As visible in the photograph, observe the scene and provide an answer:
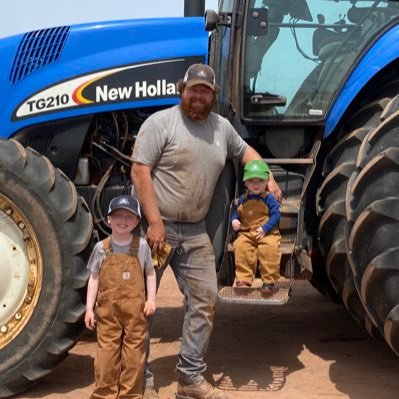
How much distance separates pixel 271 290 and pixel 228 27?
155cm

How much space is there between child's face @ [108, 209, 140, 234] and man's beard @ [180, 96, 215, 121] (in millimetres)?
610

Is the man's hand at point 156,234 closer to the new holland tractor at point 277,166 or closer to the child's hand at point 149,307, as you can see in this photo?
the child's hand at point 149,307

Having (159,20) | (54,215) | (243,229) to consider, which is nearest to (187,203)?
(243,229)

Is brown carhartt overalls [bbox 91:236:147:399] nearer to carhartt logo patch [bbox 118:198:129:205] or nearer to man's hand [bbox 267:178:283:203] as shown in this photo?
carhartt logo patch [bbox 118:198:129:205]

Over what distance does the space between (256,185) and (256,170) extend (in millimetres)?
91

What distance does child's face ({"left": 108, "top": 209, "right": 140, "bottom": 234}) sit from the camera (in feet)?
14.3

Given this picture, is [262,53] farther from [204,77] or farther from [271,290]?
[271,290]

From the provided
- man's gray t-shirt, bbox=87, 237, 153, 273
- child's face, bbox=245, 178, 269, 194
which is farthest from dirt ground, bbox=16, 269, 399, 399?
child's face, bbox=245, 178, 269, 194

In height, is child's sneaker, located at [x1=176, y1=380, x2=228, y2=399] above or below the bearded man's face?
below

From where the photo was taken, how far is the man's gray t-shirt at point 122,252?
4406mm

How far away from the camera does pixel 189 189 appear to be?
450 cm

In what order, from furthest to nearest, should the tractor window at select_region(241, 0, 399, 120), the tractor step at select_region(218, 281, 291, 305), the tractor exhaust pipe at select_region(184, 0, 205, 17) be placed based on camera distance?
the tractor exhaust pipe at select_region(184, 0, 205, 17)
the tractor window at select_region(241, 0, 399, 120)
the tractor step at select_region(218, 281, 291, 305)

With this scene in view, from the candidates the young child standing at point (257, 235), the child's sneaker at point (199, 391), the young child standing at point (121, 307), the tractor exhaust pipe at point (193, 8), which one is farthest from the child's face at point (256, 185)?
the tractor exhaust pipe at point (193, 8)

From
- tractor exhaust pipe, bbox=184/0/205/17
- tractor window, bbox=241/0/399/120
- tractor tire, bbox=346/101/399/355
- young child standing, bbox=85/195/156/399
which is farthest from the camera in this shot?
tractor exhaust pipe, bbox=184/0/205/17
